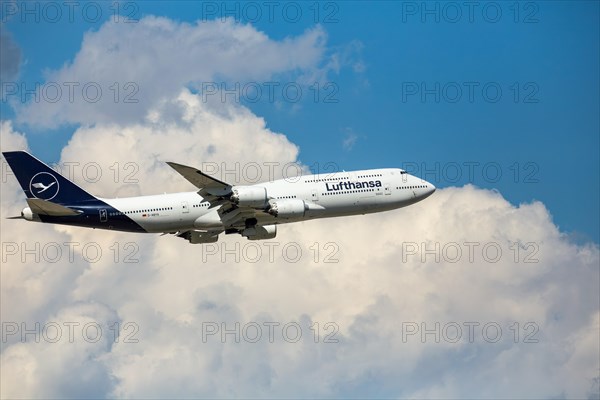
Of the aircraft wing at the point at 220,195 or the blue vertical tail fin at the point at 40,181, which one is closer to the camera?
the aircraft wing at the point at 220,195

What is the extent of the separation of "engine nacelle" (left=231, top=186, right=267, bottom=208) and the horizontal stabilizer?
1439 centimetres

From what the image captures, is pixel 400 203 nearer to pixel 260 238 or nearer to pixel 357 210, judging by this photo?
pixel 357 210

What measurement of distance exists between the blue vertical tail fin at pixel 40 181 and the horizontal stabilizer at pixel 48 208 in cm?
277

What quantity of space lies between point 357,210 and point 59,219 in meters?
26.1

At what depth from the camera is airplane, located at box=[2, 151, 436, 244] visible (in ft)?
283

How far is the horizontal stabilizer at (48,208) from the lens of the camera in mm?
85312

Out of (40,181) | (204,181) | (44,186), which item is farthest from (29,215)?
(204,181)

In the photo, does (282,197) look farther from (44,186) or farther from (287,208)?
(44,186)

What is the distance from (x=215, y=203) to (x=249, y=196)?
11.6ft

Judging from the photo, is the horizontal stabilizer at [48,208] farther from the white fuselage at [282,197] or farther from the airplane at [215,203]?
the white fuselage at [282,197]

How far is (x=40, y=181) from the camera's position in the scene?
299ft

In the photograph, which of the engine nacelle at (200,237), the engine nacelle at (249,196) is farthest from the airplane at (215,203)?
the engine nacelle at (200,237)

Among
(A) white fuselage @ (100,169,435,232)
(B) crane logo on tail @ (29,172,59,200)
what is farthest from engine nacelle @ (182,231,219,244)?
(B) crane logo on tail @ (29,172,59,200)

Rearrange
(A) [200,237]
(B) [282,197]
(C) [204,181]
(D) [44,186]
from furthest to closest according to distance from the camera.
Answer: (A) [200,237]
(D) [44,186]
(B) [282,197]
(C) [204,181]
